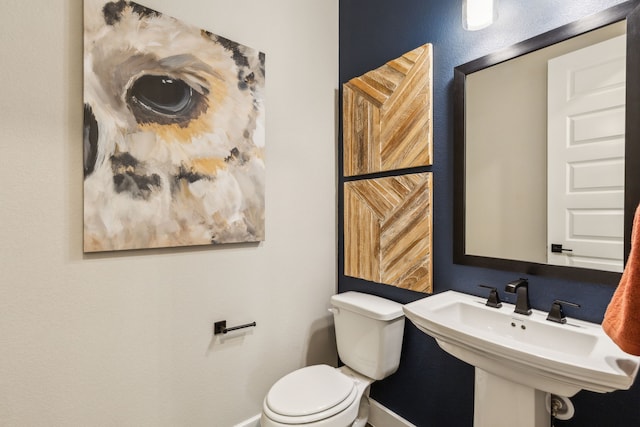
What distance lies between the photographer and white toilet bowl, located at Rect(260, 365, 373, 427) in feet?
4.11

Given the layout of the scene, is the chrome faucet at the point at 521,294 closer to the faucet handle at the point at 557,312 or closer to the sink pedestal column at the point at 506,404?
the faucet handle at the point at 557,312

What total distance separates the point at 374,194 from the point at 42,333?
1.58 metres

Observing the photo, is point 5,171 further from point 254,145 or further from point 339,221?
point 339,221

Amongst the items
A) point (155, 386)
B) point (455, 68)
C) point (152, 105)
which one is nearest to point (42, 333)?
point (155, 386)

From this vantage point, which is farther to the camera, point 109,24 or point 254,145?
point 254,145

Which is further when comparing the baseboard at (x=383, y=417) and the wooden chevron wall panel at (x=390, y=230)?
the baseboard at (x=383, y=417)

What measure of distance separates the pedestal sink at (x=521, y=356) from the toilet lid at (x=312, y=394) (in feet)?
1.80

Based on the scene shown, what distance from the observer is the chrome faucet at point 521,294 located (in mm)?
1159

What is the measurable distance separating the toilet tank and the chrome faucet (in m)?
0.55

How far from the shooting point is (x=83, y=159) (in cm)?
119

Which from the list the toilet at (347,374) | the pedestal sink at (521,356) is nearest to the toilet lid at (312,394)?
the toilet at (347,374)

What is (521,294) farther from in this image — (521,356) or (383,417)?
(383,417)

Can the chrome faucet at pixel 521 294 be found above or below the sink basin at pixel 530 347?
above

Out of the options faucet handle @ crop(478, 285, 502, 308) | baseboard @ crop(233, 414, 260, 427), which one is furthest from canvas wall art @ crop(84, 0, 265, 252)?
faucet handle @ crop(478, 285, 502, 308)
